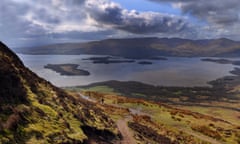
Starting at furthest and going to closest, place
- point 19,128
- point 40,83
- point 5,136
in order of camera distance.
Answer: point 40,83
point 19,128
point 5,136

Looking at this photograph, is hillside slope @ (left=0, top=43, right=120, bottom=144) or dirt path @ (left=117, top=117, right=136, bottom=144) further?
dirt path @ (left=117, top=117, right=136, bottom=144)

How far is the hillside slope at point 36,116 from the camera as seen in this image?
19.4 m

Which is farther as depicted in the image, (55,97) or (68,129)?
(55,97)

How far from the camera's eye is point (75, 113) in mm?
29094

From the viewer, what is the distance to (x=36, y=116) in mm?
22797

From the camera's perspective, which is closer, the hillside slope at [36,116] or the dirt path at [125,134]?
the hillside slope at [36,116]

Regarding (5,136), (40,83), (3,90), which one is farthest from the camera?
(40,83)

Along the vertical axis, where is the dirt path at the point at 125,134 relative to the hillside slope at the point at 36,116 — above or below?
below

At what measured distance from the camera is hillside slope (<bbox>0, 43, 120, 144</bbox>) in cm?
1936

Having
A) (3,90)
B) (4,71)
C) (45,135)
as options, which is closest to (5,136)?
(45,135)

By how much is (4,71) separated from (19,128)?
312 inches

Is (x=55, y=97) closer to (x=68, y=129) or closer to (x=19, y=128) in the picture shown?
(x=68, y=129)

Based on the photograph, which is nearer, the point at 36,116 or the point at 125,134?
the point at 36,116

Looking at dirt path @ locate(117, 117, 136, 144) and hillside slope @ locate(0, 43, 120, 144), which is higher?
hillside slope @ locate(0, 43, 120, 144)
